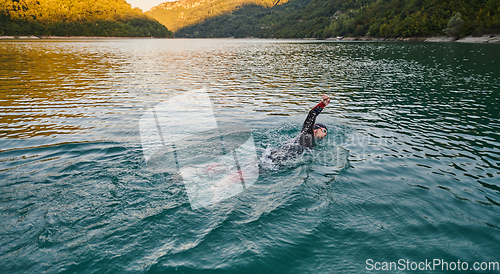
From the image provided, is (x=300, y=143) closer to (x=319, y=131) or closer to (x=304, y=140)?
(x=304, y=140)

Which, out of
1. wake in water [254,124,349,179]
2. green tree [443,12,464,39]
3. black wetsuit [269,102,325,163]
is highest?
green tree [443,12,464,39]

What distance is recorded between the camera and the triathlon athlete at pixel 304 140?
10.5 metres

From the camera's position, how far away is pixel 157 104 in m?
20.7

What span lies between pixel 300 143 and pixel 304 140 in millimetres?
216

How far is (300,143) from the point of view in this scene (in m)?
11.4

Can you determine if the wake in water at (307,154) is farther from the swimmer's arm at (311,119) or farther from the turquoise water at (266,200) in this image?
the swimmer's arm at (311,119)

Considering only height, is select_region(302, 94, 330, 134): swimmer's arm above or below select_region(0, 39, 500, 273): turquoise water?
above

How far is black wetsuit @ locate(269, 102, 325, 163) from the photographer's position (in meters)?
10.5

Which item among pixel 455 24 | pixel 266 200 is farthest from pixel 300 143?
pixel 455 24

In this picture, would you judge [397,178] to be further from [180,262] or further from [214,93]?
[214,93]

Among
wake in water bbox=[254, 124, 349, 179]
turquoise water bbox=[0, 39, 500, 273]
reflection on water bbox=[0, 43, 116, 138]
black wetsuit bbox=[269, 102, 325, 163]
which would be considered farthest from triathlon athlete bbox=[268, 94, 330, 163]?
reflection on water bbox=[0, 43, 116, 138]

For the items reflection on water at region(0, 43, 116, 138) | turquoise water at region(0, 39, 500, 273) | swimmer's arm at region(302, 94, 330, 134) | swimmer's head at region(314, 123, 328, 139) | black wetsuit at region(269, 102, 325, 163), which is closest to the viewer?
turquoise water at region(0, 39, 500, 273)

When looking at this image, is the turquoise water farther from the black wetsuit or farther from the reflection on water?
the black wetsuit

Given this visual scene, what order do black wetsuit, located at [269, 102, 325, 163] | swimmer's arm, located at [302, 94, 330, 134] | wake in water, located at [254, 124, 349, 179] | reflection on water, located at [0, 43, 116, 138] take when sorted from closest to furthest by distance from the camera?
wake in water, located at [254, 124, 349, 179] → black wetsuit, located at [269, 102, 325, 163] → swimmer's arm, located at [302, 94, 330, 134] → reflection on water, located at [0, 43, 116, 138]
